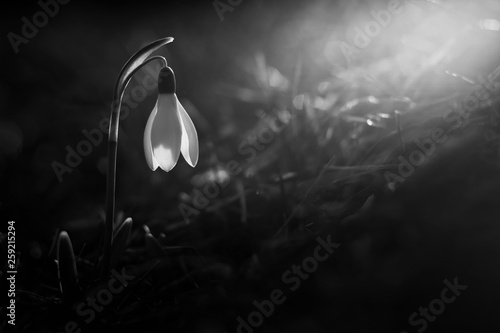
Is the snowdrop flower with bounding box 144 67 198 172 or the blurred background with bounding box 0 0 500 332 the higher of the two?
the snowdrop flower with bounding box 144 67 198 172

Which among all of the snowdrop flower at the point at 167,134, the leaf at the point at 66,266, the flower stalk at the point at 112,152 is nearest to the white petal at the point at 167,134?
the snowdrop flower at the point at 167,134

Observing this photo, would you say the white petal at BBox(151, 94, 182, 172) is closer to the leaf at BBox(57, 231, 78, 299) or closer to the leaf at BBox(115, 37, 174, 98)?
the leaf at BBox(115, 37, 174, 98)

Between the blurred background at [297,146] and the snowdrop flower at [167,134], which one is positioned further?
the snowdrop flower at [167,134]

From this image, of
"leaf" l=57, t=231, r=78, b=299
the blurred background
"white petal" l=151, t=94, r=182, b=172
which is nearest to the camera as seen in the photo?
the blurred background

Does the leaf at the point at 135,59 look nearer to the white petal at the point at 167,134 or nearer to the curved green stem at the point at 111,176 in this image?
the curved green stem at the point at 111,176

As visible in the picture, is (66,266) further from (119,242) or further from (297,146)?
(297,146)

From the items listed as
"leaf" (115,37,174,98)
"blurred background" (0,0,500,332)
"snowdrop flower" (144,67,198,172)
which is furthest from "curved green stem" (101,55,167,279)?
"blurred background" (0,0,500,332)

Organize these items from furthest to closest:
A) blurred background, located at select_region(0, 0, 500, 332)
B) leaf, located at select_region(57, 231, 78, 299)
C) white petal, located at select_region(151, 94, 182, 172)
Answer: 1. white petal, located at select_region(151, 94, 182, 172)
2. leaf, located at select_region(57, 231, 78, 299)
3. blurred background, located at select_region(0, 0, 500, 332)

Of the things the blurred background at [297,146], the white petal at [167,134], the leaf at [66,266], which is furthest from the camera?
the white petal at [167,134]

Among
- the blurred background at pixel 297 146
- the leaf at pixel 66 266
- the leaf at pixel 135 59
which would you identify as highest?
the leaf at pixel 135 59
